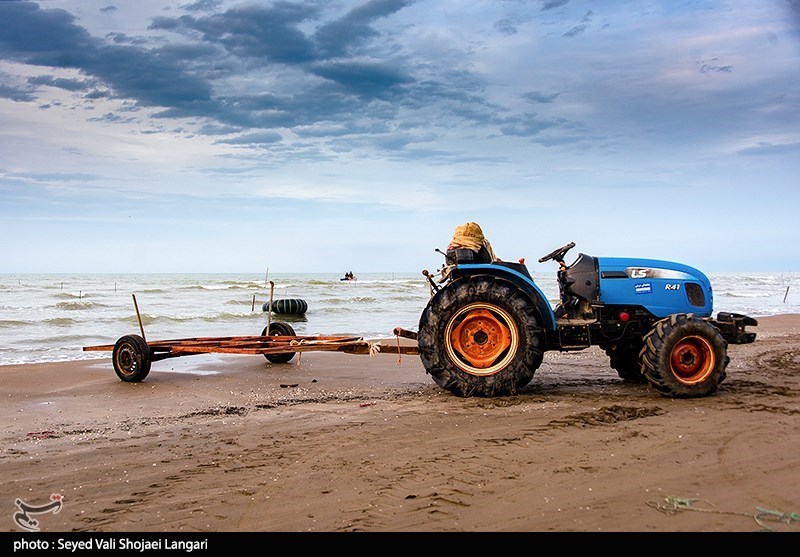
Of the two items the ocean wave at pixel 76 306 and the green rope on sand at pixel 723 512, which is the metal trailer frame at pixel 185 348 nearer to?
the green rope on sand at pixel 723 512

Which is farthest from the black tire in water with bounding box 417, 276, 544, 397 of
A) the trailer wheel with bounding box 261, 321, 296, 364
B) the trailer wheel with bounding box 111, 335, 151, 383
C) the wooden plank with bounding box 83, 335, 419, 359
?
the trailer wheel with bounding box 111, 335, 151, 383

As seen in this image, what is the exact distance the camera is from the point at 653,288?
21.1 ft

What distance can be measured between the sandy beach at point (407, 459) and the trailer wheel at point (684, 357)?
0.57 feet

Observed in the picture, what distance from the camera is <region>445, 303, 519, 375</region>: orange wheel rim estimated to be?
624 cm

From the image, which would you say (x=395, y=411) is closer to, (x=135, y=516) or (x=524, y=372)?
(x=524, y=372)

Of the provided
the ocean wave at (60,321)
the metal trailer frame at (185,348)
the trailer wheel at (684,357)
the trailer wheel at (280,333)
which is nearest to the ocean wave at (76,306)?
the ocean wave at (60,321)

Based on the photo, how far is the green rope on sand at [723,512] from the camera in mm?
2957

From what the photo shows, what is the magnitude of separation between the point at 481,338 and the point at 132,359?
451 cm

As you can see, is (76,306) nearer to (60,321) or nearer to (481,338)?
(60,321)

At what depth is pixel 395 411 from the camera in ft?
18.5

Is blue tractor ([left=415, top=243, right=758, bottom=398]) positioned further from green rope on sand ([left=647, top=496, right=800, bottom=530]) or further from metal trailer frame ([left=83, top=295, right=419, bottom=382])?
green rope on sand ([left=647, top=496, right=800, bottom=530])

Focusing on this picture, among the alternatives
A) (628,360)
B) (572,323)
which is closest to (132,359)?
(572,323)

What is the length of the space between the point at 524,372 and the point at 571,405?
Result: 58 cm

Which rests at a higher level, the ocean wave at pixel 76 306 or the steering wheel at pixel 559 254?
the steering wheel at pixel 559 254
